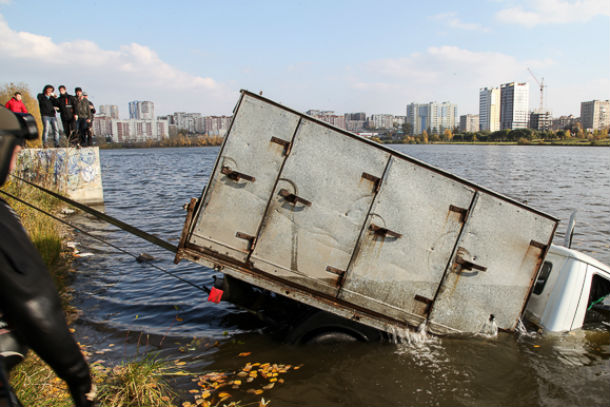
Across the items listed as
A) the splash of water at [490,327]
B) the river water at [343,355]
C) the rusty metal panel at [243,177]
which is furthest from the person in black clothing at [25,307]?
the splash of water at [490,327]

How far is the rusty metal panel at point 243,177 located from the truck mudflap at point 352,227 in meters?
0.01

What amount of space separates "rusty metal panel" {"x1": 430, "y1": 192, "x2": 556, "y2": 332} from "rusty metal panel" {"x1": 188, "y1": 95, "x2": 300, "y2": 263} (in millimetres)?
2620

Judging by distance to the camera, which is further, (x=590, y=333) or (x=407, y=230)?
(x=590, y=333)

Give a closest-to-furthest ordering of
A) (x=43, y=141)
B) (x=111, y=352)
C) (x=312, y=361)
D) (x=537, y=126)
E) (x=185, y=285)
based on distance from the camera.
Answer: (x=312, y=361) → (x=111, y=352) → (x=185, y=285) → (x=43, y=141) → (x=537, y=126)

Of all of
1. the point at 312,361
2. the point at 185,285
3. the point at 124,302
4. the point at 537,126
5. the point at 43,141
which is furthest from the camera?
the point at 537,126

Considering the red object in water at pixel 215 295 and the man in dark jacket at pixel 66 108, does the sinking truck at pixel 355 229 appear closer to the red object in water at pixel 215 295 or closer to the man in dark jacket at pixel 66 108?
the red object in water at pixel 215 295

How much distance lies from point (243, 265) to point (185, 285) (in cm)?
497

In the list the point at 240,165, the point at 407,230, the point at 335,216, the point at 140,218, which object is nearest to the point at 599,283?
the point at 407,230

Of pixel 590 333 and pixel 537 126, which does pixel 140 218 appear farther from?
pixel 537 126

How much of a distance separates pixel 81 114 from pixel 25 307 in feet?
59.8

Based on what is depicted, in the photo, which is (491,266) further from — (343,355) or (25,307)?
(25,307)

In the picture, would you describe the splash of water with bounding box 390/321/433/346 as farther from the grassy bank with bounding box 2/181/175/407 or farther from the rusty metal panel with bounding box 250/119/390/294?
the grassy bank with bounding box 2/181/175/407

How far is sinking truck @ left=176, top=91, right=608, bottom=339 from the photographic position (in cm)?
A: 547

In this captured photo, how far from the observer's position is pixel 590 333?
291 inches
